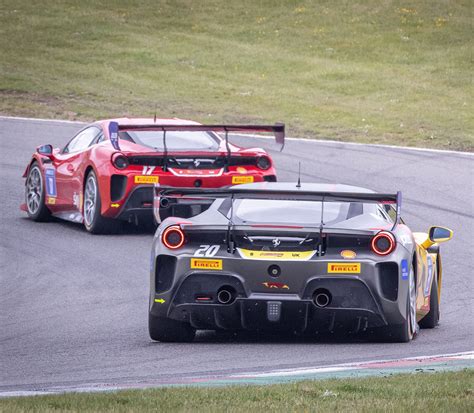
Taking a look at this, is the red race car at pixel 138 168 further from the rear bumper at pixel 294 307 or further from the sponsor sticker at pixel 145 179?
the rear bumper at pixel 294 307

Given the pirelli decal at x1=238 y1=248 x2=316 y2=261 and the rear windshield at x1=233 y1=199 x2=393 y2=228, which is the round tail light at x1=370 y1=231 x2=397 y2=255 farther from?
the pirelli decal at x1=238 y1=248 x2=316 y2=261

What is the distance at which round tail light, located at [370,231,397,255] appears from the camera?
912 cm

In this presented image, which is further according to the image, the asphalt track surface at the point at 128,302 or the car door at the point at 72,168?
the car door at the point at 72,168

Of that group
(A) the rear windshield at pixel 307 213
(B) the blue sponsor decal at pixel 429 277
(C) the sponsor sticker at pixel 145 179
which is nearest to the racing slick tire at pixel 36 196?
(C) the sponsor sticker at pixel 145 179

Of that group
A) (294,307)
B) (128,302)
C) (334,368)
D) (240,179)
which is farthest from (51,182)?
(334,368)

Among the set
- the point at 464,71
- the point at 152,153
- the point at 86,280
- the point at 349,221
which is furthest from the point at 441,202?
the point at 464,71

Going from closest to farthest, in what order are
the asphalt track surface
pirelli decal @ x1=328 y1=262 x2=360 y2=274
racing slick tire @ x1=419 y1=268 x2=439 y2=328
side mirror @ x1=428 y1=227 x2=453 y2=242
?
the asphalt track surface < pirelli decal @ x1=328 y1=262 x2=360 y2=274 < side mirror @ x1=428 y1=227 x2=453 y2=242 < racing slick tire @ x1=419 y1=268 x2=439 y2=328

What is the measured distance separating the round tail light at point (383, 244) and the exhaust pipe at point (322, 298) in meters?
0.43

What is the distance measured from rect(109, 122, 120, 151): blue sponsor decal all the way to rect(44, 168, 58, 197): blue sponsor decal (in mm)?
1584

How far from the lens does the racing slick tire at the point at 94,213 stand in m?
15.4

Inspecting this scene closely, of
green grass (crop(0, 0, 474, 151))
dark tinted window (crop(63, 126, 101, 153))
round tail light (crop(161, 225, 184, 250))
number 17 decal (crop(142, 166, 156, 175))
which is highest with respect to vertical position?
green grass (crop(0, 0, 474, 151))

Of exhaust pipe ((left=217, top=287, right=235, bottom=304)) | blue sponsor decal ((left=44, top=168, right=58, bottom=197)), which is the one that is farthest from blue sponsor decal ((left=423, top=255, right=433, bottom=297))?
blue sponsor decal ((left=44, top=168, right=58, bottom=197))

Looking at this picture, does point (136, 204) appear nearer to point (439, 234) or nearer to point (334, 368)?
point (439, 234)

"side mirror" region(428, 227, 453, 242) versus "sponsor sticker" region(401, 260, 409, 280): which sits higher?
"side mirror" region(428, 227, 453, 242)
